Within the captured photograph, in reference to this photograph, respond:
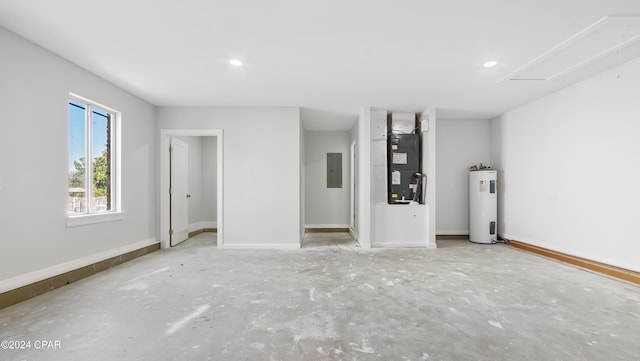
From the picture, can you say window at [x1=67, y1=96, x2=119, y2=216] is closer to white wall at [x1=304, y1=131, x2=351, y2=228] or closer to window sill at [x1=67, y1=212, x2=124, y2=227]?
window sill at [x1=67, y1=212, x2=124, y2=227]

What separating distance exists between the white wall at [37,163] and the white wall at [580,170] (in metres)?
6.69

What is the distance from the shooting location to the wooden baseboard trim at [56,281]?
269 centimetres

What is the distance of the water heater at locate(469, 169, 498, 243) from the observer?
575 centimetres

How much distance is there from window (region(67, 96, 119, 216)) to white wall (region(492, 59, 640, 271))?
22.3 feet

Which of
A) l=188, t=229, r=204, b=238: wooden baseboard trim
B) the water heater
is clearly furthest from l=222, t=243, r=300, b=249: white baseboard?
the water heater

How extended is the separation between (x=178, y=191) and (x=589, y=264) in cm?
678

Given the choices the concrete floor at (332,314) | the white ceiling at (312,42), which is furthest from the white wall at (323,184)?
the concrete floor at (332,314)

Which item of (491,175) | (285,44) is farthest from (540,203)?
(285,44)

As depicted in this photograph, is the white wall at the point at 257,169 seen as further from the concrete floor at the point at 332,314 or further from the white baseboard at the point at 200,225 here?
the white baseboard at the point at 200,225

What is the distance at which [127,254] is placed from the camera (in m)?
4.38

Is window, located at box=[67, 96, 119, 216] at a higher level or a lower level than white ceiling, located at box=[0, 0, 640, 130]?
lower

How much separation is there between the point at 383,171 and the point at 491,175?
7.30ft

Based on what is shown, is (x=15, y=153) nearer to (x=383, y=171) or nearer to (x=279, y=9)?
(x=279, y=9)

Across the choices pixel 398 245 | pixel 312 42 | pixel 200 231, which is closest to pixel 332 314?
pixel 312 42
